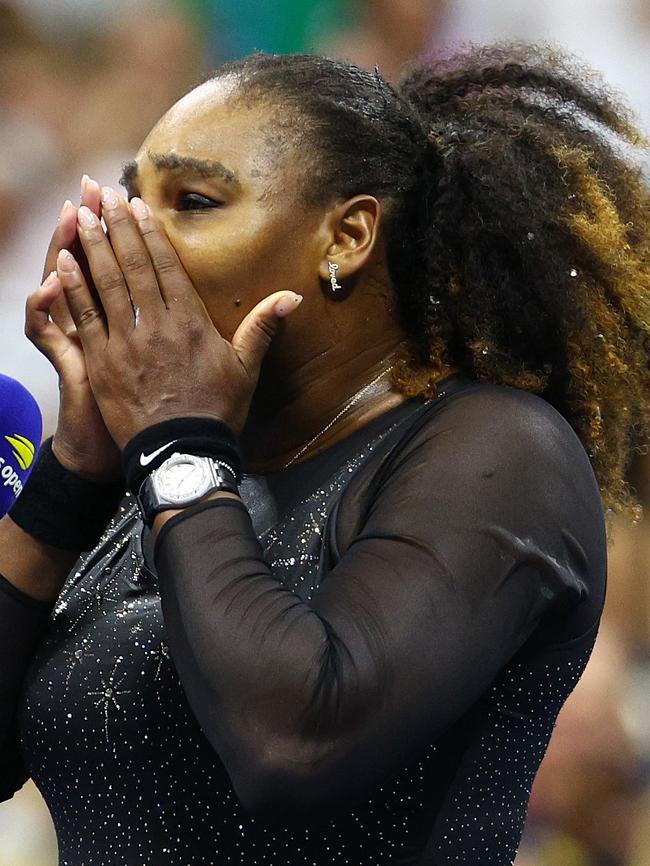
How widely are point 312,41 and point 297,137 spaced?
1.95 m

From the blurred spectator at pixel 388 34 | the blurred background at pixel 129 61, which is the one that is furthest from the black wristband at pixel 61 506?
the blurred spectator at pixel 388 34

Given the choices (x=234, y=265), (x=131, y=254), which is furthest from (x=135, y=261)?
(x=234, y=265)

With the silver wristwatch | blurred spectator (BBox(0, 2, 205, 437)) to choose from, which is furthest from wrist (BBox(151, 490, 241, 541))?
blurred spectator (BBox(0, 2, 205, 437))

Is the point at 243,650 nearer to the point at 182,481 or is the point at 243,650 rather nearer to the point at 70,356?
the point at 182,481

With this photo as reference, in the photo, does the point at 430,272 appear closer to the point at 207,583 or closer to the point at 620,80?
the point at 207,583

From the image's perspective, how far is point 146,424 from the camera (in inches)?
49.6

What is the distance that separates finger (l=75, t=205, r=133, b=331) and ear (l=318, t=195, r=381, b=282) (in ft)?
0.81

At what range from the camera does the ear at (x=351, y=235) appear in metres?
1.48

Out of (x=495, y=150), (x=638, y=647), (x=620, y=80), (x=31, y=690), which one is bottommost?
(x=638, y=647)

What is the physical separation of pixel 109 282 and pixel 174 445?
196mm

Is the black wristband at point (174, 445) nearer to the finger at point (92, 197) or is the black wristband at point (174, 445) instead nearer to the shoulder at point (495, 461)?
the shoulder at point (495, 461)

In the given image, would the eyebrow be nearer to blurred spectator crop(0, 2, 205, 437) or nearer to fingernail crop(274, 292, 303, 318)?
fingernail crop(274, 292, 303, 318)

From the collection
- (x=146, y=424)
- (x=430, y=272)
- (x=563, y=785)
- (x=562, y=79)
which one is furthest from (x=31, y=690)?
(x=563, y=785)

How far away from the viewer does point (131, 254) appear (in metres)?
1.34
